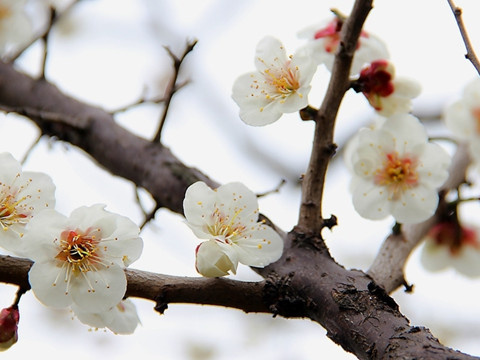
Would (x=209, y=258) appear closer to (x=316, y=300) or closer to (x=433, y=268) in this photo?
(x=316, y=300)

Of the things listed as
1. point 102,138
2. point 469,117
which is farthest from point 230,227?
point 469,117

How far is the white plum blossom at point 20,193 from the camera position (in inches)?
45.3

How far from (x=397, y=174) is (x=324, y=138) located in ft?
1.15

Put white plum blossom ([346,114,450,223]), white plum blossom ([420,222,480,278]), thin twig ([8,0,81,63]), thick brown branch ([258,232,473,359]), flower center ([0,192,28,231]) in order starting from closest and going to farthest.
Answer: thick brown branch ([258,232,473,359]) → flower center ([0,192,28,231]) → white plum blossom ([346,114,450,223]) → thin twig ([8,0,81,63]) → white plum blossom ([420,222,480,278])

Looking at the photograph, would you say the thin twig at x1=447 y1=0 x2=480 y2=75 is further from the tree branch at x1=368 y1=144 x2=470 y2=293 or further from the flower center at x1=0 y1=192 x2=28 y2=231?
the flower center at x1=0 y1=192 x2=28 y2=231

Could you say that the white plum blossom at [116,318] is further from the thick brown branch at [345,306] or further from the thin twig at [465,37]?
the thin twig at [465,37]

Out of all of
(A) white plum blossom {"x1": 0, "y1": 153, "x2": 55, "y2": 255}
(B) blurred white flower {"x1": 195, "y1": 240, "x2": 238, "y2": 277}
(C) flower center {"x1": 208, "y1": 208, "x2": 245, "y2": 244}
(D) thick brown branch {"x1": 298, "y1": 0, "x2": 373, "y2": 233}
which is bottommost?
(B) blurred white flower {"x1": 195, "y1": 240, "x2": 238, "y2": 277}

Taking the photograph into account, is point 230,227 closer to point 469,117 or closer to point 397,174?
point 397,174

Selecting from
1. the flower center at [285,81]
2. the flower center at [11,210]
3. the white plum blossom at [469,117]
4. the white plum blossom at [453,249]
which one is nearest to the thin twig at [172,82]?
the flower center at [285,81]

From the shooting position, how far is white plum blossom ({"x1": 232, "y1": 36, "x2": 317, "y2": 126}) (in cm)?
124

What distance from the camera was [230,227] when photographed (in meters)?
1.20

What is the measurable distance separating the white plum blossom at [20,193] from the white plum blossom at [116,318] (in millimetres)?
210

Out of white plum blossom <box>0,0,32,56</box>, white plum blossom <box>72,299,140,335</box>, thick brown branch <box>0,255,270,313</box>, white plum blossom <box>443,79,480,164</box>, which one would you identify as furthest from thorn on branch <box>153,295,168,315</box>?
white plum blossom <box>0,0,32,56</box>

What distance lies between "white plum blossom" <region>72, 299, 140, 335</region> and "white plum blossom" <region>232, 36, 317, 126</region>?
1.44ft
